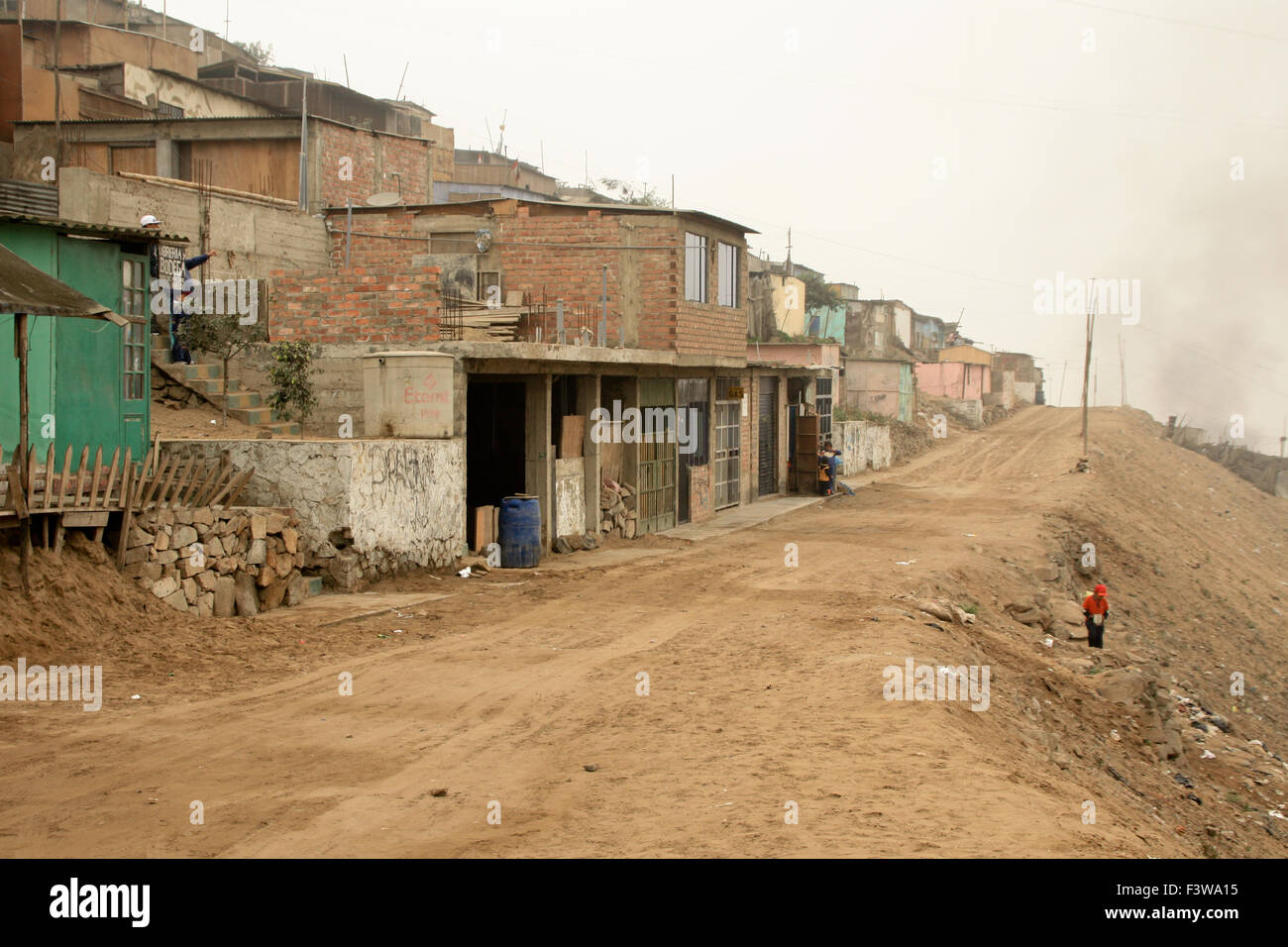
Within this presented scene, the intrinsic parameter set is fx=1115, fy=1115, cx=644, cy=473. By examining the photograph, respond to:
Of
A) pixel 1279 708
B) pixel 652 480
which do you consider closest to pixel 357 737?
pixel 652 480


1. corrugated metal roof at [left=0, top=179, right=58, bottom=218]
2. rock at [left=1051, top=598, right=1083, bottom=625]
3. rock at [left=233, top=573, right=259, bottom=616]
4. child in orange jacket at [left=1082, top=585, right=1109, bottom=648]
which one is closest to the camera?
rock at [left=233, top=573, right=259, bottom=616]

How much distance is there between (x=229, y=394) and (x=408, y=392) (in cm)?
394

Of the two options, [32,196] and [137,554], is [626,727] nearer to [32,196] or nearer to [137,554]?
[137,554]

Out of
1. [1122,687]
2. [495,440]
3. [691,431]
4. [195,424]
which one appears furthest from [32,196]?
[1122,687]

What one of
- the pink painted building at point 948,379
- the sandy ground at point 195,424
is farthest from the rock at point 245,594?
the pink painted building at point 948,379

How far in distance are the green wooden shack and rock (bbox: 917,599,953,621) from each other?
9.89 metres

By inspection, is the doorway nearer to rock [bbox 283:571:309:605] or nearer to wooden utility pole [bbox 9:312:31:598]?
rock [bbox 283:571:309:605]

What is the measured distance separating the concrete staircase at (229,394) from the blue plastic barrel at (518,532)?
340 cm

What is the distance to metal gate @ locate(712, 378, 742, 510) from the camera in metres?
26.0

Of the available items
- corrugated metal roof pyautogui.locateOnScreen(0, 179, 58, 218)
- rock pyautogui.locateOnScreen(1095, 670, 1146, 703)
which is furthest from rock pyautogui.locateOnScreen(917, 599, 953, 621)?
corrugated metal roof pyautogui.locateOnScreen(0, 179, 58, 218)

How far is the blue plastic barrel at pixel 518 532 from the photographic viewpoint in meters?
16.8

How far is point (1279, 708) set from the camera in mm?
17875

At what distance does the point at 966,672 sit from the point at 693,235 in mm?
14471

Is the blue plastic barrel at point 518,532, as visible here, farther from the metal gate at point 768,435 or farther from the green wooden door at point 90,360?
the metal gate at point 768,435
